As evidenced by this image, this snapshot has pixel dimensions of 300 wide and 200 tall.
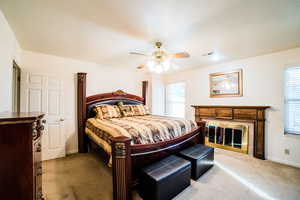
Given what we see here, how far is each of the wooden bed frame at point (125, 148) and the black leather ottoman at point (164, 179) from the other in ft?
0.53

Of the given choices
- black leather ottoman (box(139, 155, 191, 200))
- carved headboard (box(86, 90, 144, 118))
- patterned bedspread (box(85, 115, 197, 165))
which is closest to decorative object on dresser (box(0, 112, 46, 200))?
patterned bedspread (box(85, 115, 197, 165))

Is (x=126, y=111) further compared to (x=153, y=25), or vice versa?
(x=126, y=111)

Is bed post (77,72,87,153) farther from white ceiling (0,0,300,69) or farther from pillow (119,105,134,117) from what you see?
pillow (119,105,134,117)

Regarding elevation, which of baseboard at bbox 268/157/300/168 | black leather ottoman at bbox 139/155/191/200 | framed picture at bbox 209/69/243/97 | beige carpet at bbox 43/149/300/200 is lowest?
beige carpet at bbox 43/149/300/200

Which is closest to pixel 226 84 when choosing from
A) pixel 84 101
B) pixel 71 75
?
pixel 84 101

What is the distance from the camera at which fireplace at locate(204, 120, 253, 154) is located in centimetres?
333

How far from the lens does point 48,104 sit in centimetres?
314

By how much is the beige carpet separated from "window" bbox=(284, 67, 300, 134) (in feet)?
2.79

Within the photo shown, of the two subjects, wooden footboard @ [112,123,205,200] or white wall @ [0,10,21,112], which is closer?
wooden footboard @ [112,123,205,200]

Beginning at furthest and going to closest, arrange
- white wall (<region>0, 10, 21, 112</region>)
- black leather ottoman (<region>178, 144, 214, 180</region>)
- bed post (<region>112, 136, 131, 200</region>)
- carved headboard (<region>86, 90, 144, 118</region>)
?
carved headboard (<region>86, 90, 144, 118</region>)
black leather ottoman (<region>178, 144, 214, 180</region>)
white wall (<region>0, 10, 21, 112</region>)
bed post (<region>112, 136, 131, 200</region>)

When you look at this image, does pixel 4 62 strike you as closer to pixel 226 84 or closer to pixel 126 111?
pixel 126 111

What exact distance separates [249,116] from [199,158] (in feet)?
6.54

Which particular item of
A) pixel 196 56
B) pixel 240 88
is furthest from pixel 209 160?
pixel 196 56

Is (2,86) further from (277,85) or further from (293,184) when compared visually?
(277,85)
